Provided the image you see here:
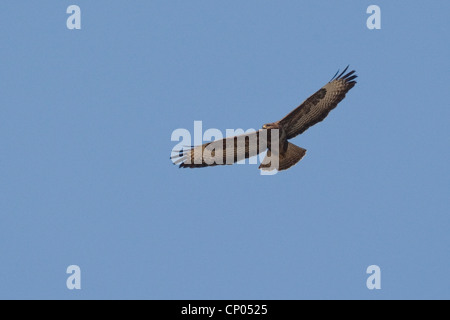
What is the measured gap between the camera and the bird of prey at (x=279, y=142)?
17469mm

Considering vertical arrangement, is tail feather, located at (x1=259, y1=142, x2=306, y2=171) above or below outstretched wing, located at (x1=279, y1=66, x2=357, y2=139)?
below

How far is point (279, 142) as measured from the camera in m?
17.5

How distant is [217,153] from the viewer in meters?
17.9

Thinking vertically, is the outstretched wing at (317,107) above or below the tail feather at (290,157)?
above

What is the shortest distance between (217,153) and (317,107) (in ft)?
5.56

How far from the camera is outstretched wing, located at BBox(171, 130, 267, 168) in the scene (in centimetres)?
1772

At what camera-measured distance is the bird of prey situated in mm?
17469

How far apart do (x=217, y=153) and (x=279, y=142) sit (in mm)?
1034
